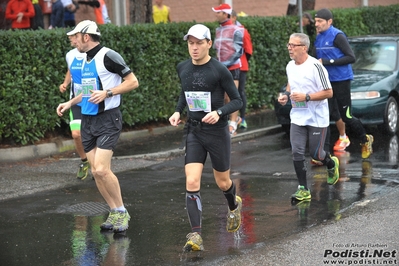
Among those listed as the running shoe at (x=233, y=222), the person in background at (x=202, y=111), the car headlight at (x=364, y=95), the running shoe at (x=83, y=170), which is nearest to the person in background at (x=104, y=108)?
the person in background at (x=202, y=111)

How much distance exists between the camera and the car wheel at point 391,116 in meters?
14.2

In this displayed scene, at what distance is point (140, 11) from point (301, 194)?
8070 millimetres

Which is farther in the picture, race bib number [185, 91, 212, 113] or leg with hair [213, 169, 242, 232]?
leg with hair [213, 169, 242, 232]

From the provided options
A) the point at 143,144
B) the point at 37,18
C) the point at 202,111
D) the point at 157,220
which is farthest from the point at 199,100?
the point at 37,18

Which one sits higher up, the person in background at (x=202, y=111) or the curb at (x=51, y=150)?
the person in background at (x=202, y=111)

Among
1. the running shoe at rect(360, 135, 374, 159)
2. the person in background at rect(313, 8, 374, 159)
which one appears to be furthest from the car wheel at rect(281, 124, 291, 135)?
the running shoe at rect(360, 135, 374, 159)

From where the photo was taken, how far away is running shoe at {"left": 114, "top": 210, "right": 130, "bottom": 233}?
27.3 feet

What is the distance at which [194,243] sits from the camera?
741cm

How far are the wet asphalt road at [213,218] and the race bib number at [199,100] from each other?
122 cm

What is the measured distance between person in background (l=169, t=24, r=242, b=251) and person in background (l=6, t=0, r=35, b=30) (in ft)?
30.9

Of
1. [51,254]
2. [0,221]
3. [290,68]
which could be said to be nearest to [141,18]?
[290,68]

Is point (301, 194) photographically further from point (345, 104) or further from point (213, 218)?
point (345, 104)

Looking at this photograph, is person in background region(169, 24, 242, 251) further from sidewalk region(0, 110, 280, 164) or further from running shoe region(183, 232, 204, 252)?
sidewalk region(0, 110, 280, 164)

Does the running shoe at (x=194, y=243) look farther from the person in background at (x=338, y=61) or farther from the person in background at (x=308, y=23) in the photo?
the person in background at (x=308, y=23)
